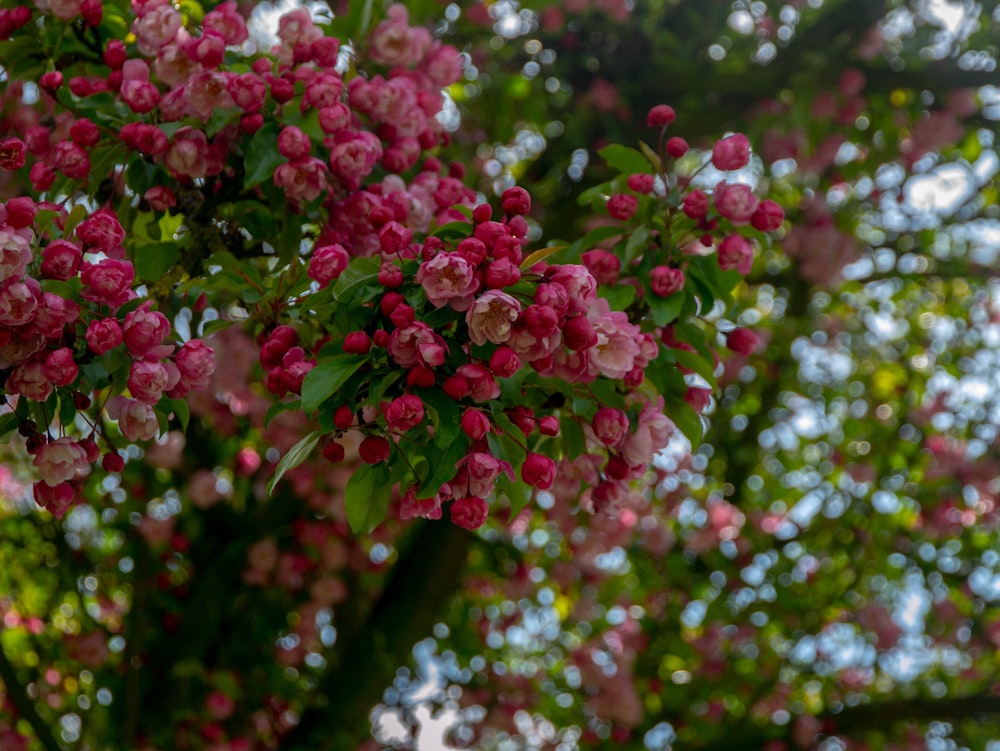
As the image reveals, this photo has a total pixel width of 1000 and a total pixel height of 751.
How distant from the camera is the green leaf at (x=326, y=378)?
46.2 inches

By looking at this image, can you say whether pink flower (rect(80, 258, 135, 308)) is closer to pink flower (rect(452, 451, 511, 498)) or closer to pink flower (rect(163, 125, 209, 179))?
pink flower (rect(163, 125, 209, 179))

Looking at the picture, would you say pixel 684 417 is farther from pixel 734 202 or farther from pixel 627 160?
pixel 627 160

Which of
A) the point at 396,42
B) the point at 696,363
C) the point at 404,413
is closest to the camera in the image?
the point at 404,413

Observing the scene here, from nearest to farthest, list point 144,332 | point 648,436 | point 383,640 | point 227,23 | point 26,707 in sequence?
point 144,332 < point 648,436 < point 227,23 < point 26,707 < point 383,640

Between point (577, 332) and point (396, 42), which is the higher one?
point (577, 332)

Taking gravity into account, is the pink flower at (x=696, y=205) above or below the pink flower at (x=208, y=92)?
above

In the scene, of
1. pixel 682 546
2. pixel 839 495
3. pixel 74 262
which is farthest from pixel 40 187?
pixel 839 495

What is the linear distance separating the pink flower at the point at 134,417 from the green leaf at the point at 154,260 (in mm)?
288

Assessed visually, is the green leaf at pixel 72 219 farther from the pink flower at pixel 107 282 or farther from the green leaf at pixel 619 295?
the green leaf at pixel 619 295

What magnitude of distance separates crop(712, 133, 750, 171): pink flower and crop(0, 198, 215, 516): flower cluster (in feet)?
3.09

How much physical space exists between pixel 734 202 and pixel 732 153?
0.37 ft

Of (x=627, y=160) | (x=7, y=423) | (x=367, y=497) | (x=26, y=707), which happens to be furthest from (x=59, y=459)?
(x=26, y=707)

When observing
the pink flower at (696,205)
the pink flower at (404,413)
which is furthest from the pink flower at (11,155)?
the pink flower at (696,205)

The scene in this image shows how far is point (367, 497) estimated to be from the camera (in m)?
1.42
